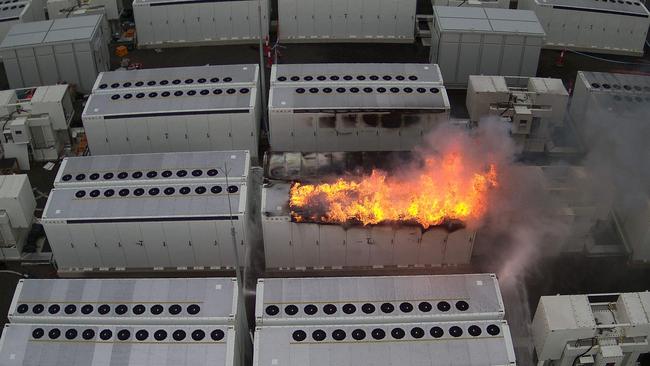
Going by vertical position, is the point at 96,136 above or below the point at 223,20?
below

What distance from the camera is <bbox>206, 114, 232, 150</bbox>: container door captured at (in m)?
31.4

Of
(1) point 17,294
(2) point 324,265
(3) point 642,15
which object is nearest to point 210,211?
(2) point 324,265

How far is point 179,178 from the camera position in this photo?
27.5m

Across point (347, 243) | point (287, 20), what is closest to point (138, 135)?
point (347, 243)

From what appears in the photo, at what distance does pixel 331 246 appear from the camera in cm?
2659

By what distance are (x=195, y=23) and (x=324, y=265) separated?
20.7 m

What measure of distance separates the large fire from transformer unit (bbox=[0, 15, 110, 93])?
17182 mm

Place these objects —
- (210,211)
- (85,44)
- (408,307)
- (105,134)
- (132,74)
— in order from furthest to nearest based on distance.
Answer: (85,44) < (132,74) < (105,134) < (210,211) < (408,307)

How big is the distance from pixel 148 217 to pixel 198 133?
22.6 feet

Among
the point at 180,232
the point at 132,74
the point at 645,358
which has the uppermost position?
the point at 132,74

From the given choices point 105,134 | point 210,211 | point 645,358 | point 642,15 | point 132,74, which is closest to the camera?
point 645,358

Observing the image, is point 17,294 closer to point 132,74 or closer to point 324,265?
point 324,265

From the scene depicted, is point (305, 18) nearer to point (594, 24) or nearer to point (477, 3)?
point (477, 3)

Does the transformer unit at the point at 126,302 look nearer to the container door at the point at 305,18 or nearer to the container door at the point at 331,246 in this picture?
the container door at the point at 331,246
